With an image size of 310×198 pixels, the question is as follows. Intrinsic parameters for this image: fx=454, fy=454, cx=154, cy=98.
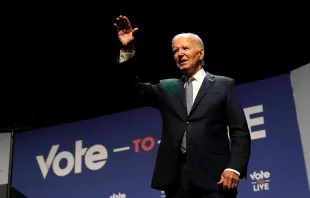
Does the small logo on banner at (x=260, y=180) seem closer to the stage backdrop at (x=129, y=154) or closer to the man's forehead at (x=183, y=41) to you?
the stage backdrop at (x=129, y=154)

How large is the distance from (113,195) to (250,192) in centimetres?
105

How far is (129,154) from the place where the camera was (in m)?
3.44

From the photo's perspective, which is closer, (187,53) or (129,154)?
(187,53)

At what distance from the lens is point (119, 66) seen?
1515 mm

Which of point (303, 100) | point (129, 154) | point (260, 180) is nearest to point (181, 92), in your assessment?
point (260, 180)

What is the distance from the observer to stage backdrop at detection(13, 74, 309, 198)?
2854 mm

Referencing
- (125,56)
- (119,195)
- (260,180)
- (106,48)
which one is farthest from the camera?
(106,48)

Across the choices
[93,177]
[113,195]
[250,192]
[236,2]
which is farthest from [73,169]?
[236,2]

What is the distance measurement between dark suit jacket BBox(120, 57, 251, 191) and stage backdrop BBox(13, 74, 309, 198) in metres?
1.46

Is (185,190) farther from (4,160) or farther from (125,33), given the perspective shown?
(4,160)

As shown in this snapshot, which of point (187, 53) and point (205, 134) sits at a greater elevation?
point (187, 53)

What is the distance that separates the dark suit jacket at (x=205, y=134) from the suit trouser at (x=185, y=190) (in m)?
0.02

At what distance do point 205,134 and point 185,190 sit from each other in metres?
0.19

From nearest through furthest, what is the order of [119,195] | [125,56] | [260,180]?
[125,56] → [260,180] → [119,195]
